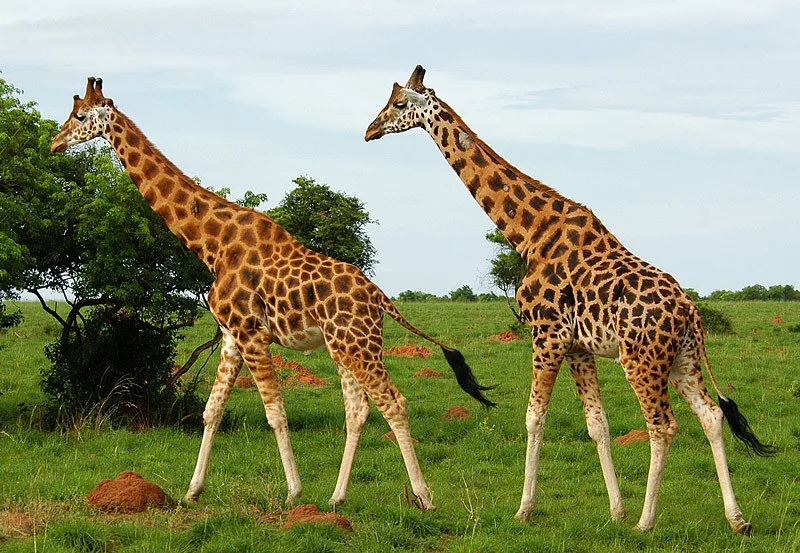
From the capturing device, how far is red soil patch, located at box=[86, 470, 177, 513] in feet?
32.1

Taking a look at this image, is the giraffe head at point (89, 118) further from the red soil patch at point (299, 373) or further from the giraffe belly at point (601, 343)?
the red soil patch at point (299, 373)

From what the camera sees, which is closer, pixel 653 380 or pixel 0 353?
pixel 653 380

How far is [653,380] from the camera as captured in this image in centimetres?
898

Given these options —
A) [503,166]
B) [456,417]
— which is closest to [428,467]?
[456,417]

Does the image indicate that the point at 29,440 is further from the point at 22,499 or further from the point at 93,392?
the point at 22,499

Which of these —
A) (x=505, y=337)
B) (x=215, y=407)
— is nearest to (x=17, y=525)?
(x=215, y=407)

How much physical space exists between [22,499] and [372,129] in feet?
18.8

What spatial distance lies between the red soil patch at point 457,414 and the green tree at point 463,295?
41205mm

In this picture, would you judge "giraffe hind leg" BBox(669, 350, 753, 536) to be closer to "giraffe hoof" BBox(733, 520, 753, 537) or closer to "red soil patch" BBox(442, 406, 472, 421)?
"giraffe hoof" BBox(733, 520, 753, 537)

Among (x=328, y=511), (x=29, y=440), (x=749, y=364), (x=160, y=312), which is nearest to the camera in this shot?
(x=328, y=511)

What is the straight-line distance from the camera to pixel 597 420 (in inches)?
387

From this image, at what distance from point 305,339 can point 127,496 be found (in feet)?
8.13

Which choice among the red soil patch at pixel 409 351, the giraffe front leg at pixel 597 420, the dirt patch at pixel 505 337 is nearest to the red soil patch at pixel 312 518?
the giraffe front leg at pixel 597 420

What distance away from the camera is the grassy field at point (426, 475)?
890 centimetres
